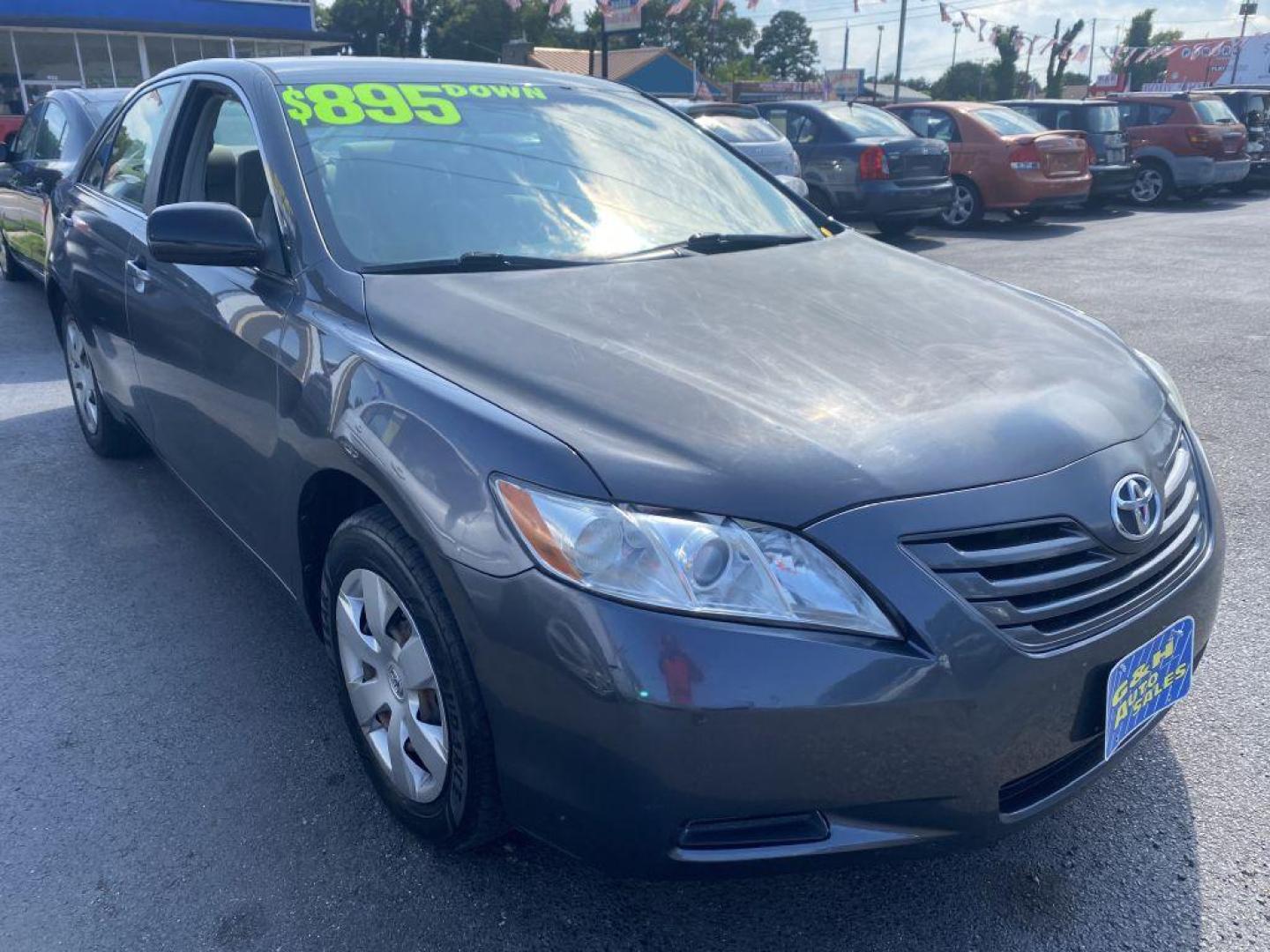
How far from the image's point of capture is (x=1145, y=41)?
2938 inches

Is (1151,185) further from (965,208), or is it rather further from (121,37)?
(121,37)

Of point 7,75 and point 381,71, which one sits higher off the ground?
point 381,71

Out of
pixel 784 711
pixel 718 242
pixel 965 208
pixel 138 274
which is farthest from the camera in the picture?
pixel 965 208

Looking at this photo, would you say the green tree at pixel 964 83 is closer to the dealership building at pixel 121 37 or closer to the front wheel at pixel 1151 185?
the dealership building at pixel 121 37

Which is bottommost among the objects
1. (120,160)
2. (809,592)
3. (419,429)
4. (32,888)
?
(32,888)

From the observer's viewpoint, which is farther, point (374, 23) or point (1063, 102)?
point (374, 23)

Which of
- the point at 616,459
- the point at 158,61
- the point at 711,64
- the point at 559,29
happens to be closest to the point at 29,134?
the point at 616,459

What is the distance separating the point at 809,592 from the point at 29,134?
8.13 meters

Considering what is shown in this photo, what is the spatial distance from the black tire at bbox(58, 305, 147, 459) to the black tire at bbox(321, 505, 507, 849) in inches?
109

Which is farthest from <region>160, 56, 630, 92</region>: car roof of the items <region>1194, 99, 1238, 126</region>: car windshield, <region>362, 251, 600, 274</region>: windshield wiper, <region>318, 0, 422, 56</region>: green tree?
<region>318, 0, 422, 56</region>: green tree

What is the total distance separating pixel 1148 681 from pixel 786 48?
9951cm

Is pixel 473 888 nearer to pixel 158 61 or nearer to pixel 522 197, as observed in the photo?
pixel 522 197

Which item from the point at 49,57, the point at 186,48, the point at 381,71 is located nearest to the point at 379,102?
the point at 381,71

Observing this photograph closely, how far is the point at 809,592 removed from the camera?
69.2 inches
